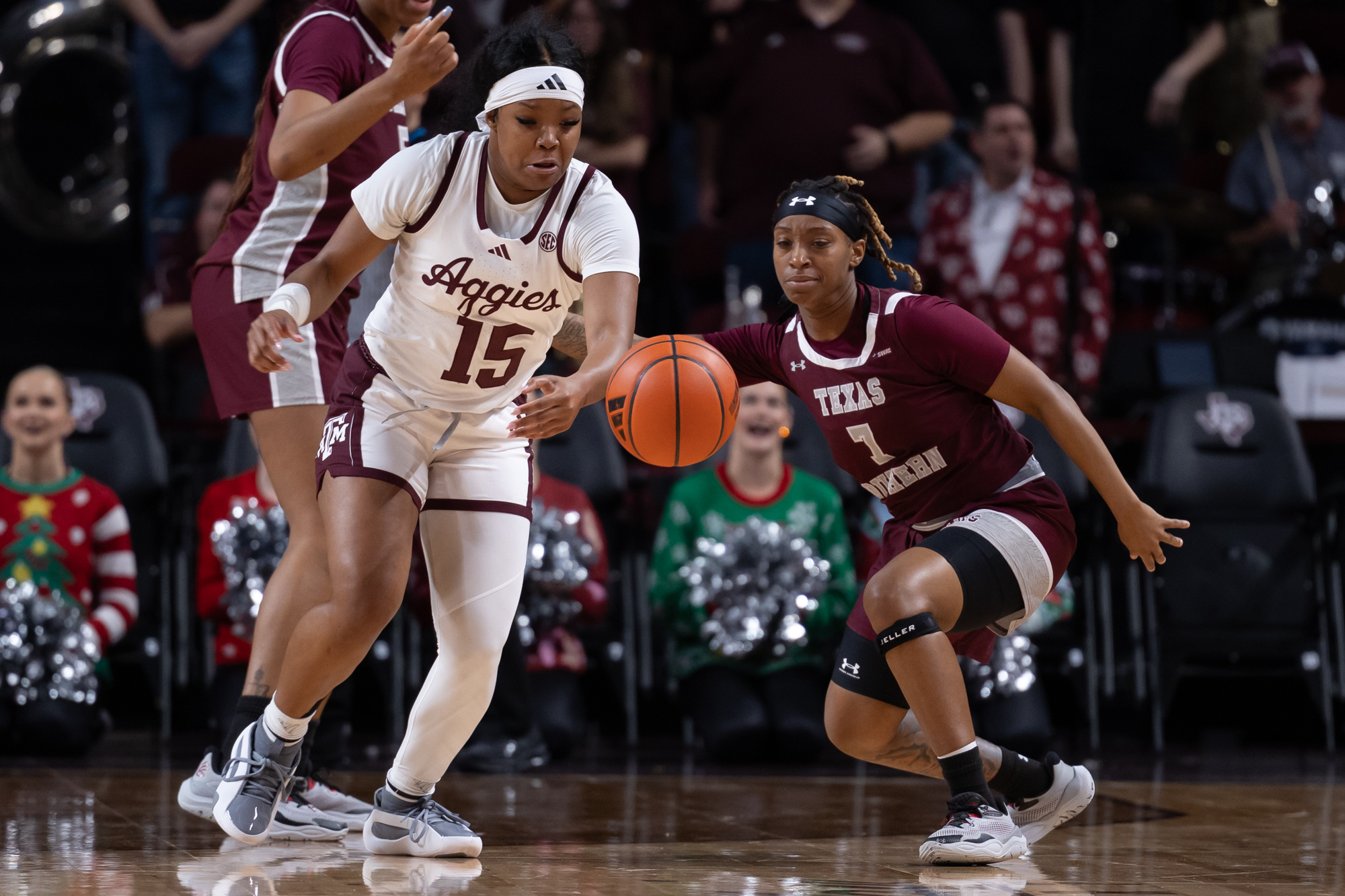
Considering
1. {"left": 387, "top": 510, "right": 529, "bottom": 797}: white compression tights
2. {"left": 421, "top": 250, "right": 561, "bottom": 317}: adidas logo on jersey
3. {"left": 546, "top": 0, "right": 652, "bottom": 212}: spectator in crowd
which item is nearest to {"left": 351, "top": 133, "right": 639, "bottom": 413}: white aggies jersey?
{"left": 421, "top": 250, "right": 561, "bottom": 317}: adidas logo on jersey

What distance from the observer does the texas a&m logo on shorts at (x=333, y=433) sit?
3609mm

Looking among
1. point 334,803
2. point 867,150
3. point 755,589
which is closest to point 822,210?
point 334,803

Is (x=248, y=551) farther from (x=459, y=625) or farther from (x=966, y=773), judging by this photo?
(x=966, y=773)

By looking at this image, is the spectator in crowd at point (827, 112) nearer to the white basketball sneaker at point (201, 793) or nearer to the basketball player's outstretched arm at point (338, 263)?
the basketball player's outstretched arm at point (338, 263)

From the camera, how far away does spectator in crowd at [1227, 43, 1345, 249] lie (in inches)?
312

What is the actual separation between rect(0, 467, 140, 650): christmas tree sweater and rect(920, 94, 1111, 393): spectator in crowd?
3.57 meters

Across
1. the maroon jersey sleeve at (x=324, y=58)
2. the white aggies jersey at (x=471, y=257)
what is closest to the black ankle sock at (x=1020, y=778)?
the white aggies jersey at (x=471, y=257)

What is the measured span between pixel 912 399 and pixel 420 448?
1.18m

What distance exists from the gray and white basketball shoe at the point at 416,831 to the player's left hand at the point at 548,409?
1.02 meters

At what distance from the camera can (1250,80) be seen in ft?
27.9

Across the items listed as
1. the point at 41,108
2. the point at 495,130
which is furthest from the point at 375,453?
the point at 41,108

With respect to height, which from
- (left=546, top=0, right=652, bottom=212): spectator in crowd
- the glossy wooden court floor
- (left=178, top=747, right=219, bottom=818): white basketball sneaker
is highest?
(left=546, top=0, right=652, bottom=212): spectator in crowd

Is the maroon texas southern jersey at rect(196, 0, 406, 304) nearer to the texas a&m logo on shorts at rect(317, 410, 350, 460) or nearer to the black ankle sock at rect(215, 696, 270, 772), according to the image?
the texas a&m logo on shorts at rect(317, 410, 350, 460)

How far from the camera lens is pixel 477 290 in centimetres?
355
